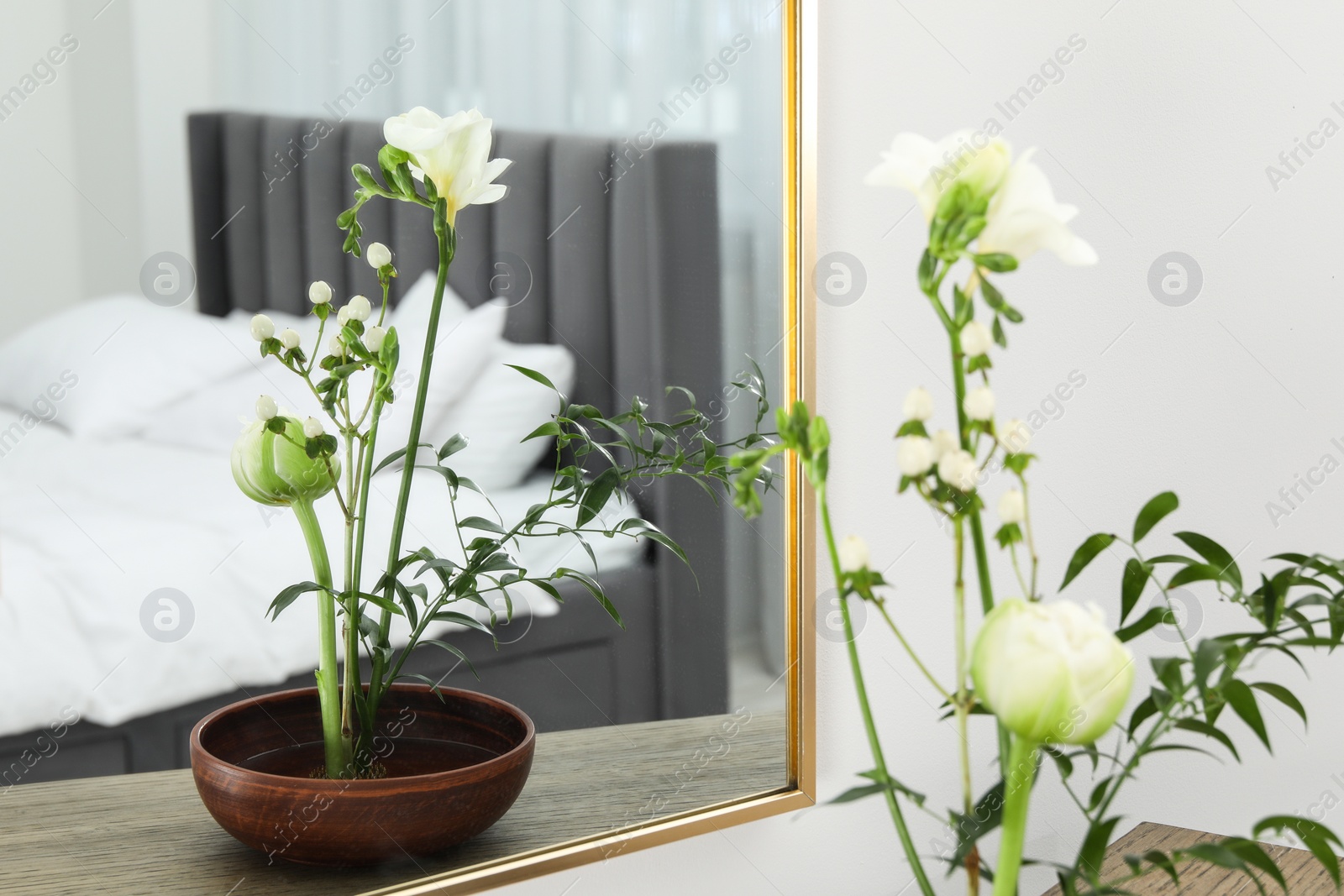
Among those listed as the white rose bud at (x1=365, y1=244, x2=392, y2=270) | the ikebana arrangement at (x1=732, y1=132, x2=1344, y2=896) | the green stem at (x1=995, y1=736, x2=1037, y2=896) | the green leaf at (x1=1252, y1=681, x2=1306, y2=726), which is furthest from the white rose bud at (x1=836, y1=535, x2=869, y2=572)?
the white rose bud at (x1=365, y1=244, x2=392, y2=270)

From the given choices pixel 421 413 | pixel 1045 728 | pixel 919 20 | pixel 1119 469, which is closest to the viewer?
pixel 1045 728

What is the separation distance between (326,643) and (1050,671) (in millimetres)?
520

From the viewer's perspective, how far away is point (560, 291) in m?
0.90

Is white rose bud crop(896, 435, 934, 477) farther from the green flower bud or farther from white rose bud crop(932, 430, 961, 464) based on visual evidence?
the green flower bud

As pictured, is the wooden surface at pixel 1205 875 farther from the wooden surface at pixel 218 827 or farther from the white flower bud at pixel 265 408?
the white flower bud at pixel 265 408

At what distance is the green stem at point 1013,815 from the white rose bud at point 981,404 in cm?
15

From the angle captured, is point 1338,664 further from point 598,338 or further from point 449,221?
point 449,221

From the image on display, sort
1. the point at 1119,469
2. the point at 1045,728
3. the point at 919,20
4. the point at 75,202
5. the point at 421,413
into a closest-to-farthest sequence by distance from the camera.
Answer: the point at 1045,728, the point at 75,202, the point at 421,413, the point at 919,20, the point at 1119,469

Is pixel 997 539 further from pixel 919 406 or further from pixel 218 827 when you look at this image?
pixel 218 827

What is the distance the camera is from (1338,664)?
129cm

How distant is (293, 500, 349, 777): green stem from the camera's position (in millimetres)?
778

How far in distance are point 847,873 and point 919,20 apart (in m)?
0.83

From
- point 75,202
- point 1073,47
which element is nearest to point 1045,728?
point 75,202

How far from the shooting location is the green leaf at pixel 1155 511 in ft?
2.09
